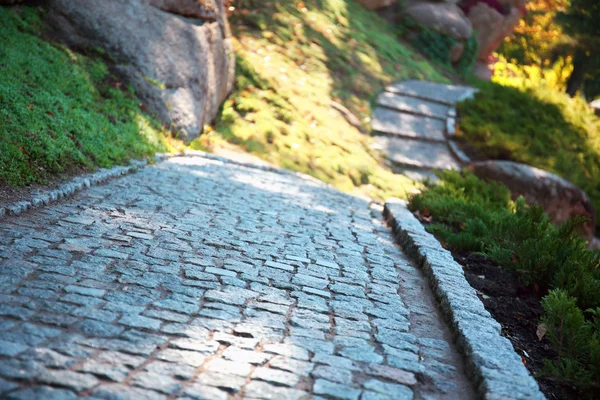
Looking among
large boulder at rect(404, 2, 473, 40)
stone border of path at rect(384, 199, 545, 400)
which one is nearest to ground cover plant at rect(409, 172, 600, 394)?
stone border of path at rect(384, 199, 545, 400)

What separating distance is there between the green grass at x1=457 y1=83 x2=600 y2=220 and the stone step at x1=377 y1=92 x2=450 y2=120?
573mm

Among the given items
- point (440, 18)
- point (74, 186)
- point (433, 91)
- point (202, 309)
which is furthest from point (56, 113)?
point (440, 18)

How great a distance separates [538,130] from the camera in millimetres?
15047

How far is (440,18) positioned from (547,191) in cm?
1121

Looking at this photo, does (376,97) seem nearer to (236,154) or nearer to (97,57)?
(236,154)

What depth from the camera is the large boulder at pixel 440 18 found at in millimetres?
20062

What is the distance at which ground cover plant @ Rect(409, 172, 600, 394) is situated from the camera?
3943 millimetres

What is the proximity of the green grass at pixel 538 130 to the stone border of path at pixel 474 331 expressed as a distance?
8637mm

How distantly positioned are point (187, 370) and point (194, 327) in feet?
1.63

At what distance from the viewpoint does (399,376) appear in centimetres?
336

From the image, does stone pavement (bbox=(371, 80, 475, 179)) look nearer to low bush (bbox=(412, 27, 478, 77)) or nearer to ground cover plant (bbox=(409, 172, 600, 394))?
low bush (bbox=(412, 27, 478, 77))

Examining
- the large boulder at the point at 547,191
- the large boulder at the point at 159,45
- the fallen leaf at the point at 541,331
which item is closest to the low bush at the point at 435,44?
the large boulder at the point at 547,191

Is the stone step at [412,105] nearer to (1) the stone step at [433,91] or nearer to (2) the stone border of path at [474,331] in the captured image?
(1) the stone step at [433,91]

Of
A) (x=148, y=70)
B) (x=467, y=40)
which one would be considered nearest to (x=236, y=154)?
(x=148, y=70)
